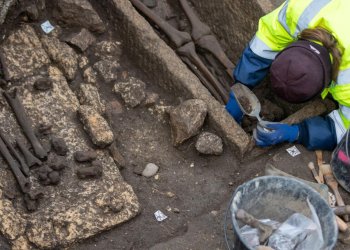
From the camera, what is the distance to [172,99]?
4.33m

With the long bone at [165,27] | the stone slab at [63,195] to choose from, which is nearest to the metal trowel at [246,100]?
the long bone at [165,27]

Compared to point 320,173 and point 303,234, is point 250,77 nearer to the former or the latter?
point 320,173

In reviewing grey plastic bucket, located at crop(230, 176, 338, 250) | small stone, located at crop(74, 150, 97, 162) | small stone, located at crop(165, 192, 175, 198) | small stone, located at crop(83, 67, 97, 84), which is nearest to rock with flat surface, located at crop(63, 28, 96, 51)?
small stone, located at crop(83, 67, 97, 84)

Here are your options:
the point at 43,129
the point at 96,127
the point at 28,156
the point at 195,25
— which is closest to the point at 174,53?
the point at 195,25

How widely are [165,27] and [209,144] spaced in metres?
1.07

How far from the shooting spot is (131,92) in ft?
13.9

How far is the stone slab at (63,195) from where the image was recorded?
336 cm

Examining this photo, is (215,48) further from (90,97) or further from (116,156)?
(116,156)

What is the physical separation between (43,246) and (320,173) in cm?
173

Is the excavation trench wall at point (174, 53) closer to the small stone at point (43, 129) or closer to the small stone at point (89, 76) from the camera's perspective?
the small stone at point (89, 76)

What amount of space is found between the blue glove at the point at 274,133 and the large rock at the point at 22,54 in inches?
57.5

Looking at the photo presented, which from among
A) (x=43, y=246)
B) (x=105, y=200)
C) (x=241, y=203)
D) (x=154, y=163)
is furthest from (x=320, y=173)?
(x=43, y=246)

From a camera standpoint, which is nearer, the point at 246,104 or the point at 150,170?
the point at 150,170

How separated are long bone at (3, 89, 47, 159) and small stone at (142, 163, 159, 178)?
662 mm
